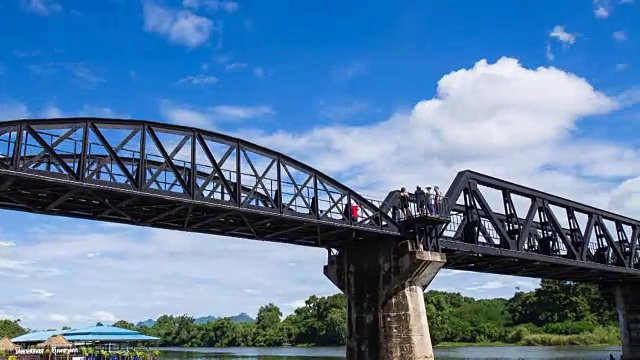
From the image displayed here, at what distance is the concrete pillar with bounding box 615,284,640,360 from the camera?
6172 centimetres

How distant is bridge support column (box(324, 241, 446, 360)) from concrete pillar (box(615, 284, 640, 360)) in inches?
1456

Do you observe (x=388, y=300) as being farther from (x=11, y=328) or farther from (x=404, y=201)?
(x=11, y=328)

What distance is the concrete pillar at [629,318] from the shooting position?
61719 millimetres

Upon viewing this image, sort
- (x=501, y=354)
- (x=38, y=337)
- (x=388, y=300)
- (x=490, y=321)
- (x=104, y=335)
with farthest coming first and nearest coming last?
(x=490, y=321), (x=501, y=354), (x=38, y=337), (x=104, y=335), (x=388, y=300)

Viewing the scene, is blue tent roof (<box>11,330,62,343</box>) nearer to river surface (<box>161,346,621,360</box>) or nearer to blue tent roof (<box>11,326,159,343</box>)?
blue tent roof (<box>11,326,159,343</box>)

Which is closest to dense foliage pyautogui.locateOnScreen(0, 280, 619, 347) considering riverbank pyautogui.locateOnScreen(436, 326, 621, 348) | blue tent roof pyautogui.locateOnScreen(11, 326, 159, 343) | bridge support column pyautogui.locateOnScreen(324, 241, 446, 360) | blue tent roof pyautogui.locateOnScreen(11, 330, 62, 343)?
riverbank pyautogui.locateOnScreen(436, 326, 621, 348)

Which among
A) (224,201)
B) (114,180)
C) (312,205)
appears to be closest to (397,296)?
(312,205)

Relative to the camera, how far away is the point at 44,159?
25.1 meters

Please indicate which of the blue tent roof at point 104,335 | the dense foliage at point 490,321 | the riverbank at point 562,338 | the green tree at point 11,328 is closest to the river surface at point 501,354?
the riverbank at point 562,338

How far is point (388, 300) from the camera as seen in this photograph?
34.5 metres

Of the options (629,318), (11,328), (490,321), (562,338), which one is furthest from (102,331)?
(11,328)

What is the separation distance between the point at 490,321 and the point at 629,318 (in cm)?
8251

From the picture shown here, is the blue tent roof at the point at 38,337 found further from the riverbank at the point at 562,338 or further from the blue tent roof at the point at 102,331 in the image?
the riverbank at the point at 562,338

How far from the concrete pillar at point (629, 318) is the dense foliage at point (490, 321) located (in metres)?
48.4
